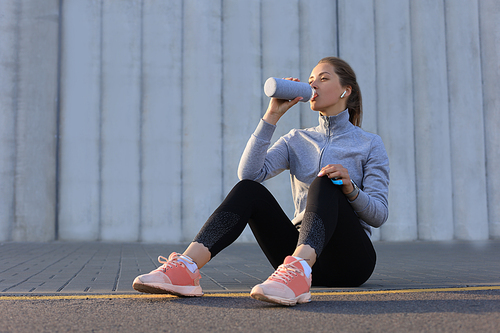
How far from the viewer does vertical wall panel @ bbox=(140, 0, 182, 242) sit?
471 cm

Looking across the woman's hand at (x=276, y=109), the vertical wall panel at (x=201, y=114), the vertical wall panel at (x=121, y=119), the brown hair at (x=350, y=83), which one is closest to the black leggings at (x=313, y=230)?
the woman's hand at (x=276, y=109)

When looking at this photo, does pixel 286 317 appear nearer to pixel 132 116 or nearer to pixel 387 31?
pixel 132 116

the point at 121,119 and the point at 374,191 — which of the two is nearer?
the point at 374,191

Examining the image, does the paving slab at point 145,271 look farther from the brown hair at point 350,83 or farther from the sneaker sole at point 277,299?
the brown hair at point 350,83

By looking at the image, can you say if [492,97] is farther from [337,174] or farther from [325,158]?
[337,174]

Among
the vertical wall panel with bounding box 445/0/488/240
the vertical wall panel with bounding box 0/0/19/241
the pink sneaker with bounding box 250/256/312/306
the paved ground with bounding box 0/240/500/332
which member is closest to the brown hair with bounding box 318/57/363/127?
the paved ground with bounding box 0/240/500/332

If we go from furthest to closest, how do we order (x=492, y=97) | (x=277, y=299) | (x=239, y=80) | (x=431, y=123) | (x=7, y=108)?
(x=492, y=97), (x=431, y=123), (x=239, y=80), (x=7, y=108), (x=277, y=299)

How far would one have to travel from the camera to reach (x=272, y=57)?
509 cm

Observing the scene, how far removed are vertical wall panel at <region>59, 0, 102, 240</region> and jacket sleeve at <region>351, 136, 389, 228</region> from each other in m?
3.62

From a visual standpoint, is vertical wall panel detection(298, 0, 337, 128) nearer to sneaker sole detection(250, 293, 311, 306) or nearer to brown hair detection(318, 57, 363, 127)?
brown hair detection(318, 57, 363, 127)

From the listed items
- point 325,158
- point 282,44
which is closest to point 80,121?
point 282,44

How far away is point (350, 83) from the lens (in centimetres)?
184

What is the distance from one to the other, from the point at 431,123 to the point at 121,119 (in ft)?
11.8

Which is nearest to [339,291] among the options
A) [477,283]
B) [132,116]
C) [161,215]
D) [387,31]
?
[477,283]
